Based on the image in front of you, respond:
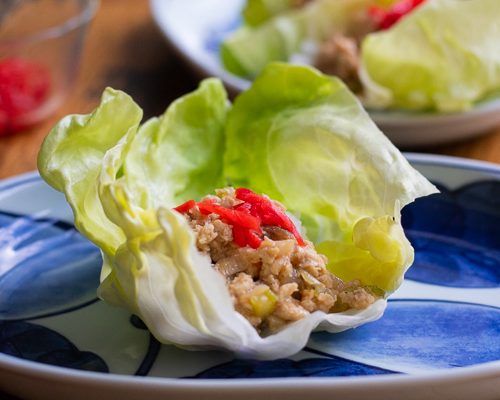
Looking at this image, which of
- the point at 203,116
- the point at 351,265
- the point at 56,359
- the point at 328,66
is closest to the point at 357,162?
the point at 351,265

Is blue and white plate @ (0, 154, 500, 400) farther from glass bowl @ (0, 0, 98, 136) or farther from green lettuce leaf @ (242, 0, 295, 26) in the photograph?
green lettuce leaf @ (242, 0, 295, 26)

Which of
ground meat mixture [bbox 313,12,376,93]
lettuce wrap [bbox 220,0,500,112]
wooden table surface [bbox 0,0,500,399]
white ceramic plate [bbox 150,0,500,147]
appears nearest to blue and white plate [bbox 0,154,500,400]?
white ceramic plate [bbox 150,0,500,147]

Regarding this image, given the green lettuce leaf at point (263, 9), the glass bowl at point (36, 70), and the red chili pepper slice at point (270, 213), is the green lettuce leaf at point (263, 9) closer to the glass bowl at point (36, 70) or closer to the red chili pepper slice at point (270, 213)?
the glass bowl at point (36, 70)

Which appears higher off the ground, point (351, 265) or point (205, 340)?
point (205, 340)

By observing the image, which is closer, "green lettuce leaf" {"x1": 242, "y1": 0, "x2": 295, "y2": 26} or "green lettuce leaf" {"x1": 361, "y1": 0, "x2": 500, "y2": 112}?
"green lettuce leaf" {"x1": 361, "y1": 0, "x2": 500, "y2": 112}

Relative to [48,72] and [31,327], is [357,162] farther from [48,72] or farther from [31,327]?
[48,72]

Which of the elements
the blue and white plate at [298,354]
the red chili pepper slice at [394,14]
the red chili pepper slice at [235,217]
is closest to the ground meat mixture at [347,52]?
the red chili pepper slice at [394,14]

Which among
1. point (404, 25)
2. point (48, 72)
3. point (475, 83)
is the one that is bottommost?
point (475, 83)
